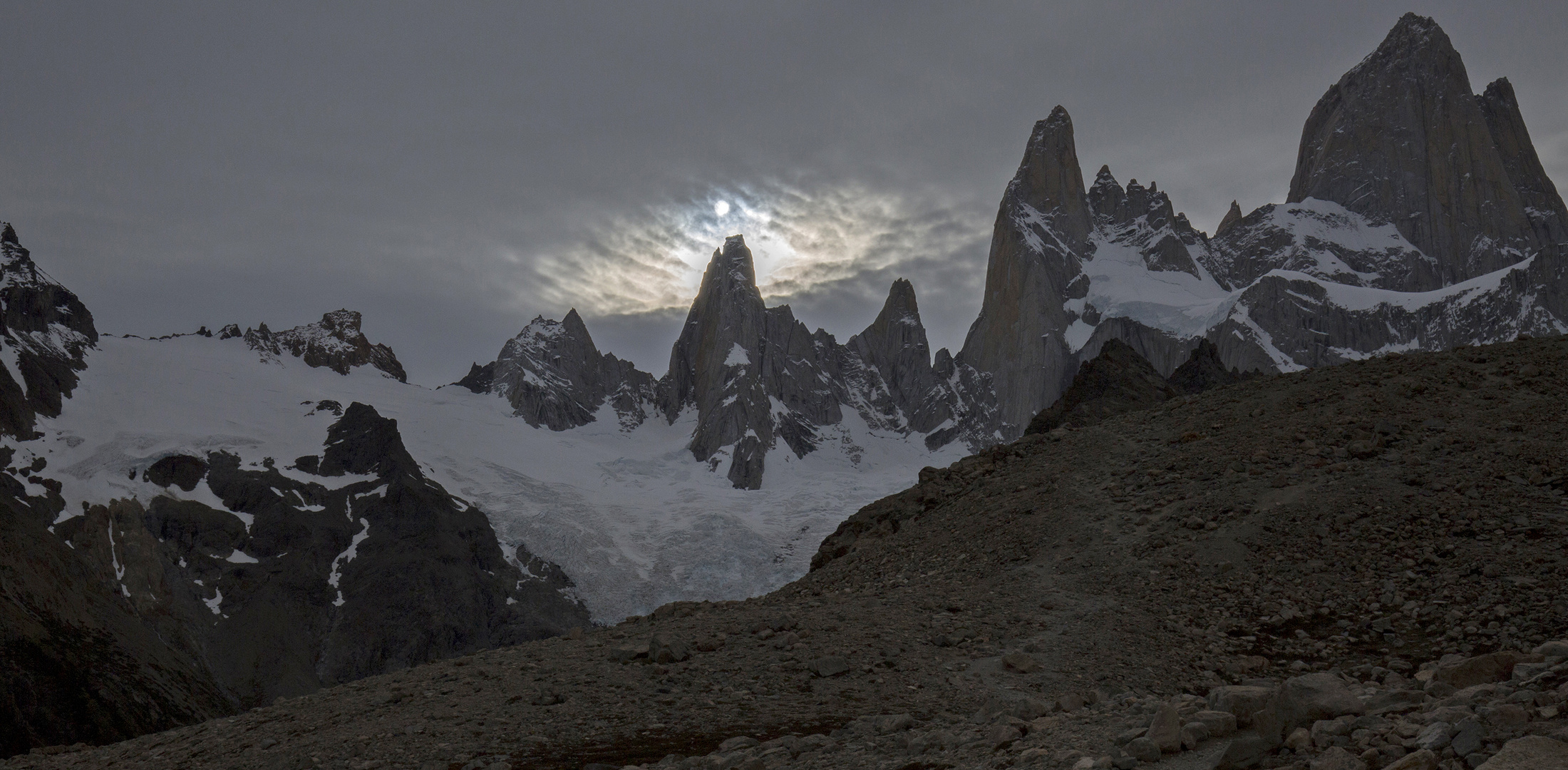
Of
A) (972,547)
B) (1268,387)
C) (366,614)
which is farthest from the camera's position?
(366,614)

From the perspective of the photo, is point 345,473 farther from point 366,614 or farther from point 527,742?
point 527,742

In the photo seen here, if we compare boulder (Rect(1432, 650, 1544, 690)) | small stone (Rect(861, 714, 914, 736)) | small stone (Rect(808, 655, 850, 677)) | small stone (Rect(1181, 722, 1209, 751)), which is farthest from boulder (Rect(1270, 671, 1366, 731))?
small stone (Rect(808, 655, 850, 677))

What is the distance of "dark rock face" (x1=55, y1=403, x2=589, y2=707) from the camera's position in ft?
422

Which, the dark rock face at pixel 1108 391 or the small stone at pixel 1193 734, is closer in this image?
the small stone at pixel 1193 734

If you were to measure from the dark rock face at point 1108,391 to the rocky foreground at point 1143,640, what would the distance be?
40640 mm

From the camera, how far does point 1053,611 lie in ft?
60.1

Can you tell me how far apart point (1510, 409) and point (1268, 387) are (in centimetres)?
666

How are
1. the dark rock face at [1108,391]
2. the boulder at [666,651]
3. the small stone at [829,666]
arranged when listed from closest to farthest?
the small stone at [829,666] < the boulder at [666,651] < the dark rock face at [1108,391]

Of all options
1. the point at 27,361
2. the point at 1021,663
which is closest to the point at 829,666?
the point at 1021,663

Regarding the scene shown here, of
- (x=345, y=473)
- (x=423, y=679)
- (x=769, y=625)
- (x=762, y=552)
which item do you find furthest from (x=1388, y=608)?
(x=345, y=473)

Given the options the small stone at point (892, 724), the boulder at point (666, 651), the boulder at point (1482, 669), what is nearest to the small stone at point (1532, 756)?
the boulder at point (1482, 669)

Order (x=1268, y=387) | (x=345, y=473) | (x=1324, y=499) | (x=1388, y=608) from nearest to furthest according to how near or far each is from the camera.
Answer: (x=1388, y=608)
(x=1324, y=499)
(x=1268, y=387)
(x=345, y=473)

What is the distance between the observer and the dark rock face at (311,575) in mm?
128500

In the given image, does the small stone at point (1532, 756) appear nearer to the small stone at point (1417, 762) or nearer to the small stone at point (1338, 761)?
the small stone at point (1417, 762)
